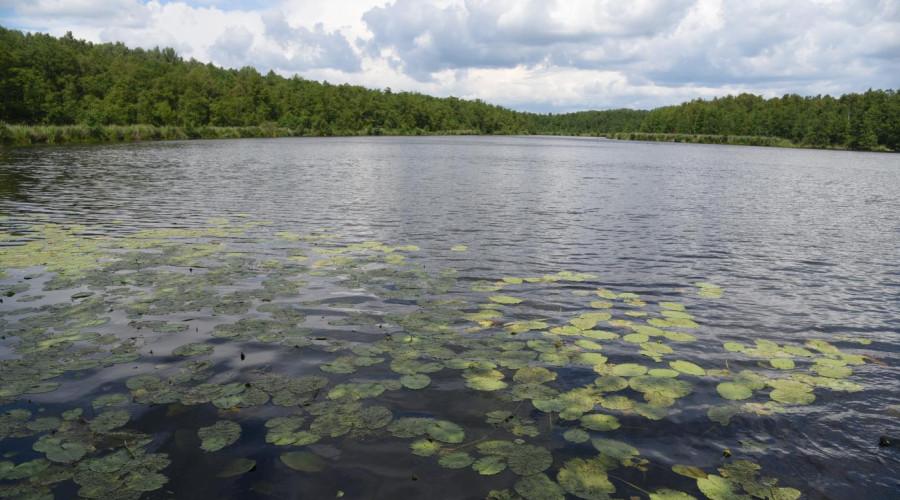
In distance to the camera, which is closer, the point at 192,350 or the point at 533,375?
the point at 533,375

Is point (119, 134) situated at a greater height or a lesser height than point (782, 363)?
greater

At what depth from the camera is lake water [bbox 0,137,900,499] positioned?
277 inches

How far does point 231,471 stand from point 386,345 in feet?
14.6

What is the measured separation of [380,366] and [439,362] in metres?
1.13

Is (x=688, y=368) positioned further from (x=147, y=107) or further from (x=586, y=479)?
(x=147, y=107)

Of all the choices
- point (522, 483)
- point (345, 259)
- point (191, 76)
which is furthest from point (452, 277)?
point (191, 76)

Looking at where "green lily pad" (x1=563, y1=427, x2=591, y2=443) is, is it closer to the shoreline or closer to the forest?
the shoreline

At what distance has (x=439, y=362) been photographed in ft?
34.0

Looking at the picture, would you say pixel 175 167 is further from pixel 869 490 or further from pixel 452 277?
pixel 869 490

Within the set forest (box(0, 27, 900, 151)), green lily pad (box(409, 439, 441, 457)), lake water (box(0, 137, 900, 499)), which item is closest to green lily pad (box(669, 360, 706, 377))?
lake water (box(0, 137, 900, 499))

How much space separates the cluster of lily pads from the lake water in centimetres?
5

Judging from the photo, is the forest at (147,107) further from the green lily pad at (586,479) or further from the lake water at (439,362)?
the green lily pad at (586,479)

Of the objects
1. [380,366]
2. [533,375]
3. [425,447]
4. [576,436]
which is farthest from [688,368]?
[380,366]

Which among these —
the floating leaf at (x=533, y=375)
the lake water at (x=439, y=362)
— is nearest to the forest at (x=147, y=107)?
the lake water at (x=439, y=362)
